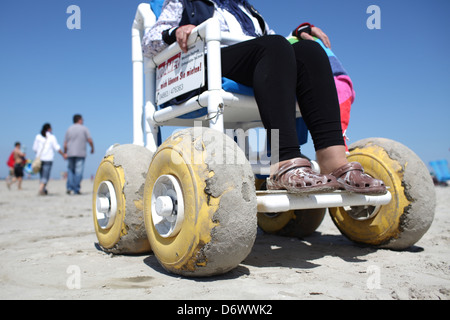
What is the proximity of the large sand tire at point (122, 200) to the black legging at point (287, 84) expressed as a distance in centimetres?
68

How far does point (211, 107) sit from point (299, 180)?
21.4 inches

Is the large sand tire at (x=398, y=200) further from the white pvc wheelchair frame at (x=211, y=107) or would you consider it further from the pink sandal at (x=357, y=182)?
the pink sandal at (x=357, y=182)

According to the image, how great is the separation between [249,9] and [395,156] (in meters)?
1.27

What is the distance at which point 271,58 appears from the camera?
1723 mm

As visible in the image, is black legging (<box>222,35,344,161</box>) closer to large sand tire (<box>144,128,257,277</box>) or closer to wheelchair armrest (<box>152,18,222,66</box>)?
wheelchair armrest (<box>152,18,222,66</box>)

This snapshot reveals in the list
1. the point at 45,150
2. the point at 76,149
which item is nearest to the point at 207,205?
the point at 76,149

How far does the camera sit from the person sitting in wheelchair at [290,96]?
5.26 feet

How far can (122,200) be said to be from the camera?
1.97 m

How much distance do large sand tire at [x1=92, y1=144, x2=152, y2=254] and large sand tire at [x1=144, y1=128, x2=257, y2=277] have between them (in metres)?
0.47

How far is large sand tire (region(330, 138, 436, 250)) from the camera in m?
1.96

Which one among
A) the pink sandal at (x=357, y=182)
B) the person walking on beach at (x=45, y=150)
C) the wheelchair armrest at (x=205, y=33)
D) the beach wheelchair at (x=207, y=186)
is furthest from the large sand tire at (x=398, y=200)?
the person walking on beach at (x=45, y=150)

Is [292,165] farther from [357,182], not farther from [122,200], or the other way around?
[122,200]
